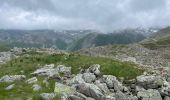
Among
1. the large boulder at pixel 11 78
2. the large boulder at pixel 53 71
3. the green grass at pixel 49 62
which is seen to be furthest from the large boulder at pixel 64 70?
the large boulder at pixel 11 78

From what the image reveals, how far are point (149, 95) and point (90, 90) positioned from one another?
287 inches

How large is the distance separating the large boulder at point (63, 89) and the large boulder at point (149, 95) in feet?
26.0

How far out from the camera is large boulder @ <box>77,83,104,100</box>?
38906 mm

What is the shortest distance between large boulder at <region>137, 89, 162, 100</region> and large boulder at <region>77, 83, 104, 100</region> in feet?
16.5

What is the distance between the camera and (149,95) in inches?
1620

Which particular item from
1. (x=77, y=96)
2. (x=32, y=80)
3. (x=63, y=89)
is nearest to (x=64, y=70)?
(x=32, y=80)

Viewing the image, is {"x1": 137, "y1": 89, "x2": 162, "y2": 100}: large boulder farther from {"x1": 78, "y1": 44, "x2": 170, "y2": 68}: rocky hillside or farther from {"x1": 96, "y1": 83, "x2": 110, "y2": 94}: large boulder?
{"x1": 78, "y1": 44, "x2": 170, "y2": 68}: rocky hillside

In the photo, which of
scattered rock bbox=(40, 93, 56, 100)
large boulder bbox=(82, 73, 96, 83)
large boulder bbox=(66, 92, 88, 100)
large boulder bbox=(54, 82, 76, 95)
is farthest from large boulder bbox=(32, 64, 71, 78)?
scattered rock bbox=(40, 93, 56, 100)

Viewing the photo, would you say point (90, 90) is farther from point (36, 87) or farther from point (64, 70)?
point (64, 70)

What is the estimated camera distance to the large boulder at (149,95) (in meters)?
40.8

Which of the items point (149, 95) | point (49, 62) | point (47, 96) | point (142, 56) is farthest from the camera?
point (142, 56)

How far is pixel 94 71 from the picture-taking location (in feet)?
152

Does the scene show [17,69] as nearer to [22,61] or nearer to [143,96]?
[22,61]

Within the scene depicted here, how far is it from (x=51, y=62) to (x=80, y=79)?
1729 centimetres
